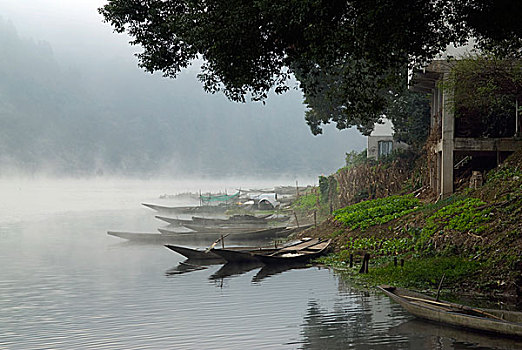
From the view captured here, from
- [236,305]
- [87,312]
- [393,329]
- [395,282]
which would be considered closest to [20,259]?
[87,312]

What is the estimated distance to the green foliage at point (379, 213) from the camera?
71.2 ft

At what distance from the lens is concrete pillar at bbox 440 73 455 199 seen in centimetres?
2291

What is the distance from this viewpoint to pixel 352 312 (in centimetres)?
1391

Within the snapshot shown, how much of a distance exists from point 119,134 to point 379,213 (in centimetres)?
16315

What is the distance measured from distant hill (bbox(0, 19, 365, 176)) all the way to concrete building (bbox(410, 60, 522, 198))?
14199 cm

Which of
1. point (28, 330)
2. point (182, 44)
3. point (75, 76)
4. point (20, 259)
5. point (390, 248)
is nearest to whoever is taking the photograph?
point (28, 330)

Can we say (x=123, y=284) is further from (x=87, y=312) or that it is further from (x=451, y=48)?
(x=451, y=48)

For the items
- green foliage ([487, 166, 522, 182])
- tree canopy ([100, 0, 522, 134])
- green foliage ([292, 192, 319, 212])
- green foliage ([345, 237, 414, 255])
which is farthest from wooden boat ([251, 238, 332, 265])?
green foliage ([292, 192, 319, 212])

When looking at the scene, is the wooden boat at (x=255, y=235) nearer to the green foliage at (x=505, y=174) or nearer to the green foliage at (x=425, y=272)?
the green foliage at (x=505, y=174)

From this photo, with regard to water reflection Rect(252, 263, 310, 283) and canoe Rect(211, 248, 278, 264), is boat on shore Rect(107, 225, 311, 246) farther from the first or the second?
water reflection Rect(252, 263, 310, 283)

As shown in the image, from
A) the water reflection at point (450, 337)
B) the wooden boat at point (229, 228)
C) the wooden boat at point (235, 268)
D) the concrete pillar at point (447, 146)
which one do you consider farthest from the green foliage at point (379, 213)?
the water reflection at point (450, 337)

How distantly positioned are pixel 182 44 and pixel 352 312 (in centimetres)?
733

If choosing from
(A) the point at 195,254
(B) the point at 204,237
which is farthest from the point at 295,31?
(B) the point at 204,237

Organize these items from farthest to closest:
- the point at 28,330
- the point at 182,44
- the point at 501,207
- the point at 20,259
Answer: the point at 20,259, the point at 501,207, the point at 182,44, the point at 28,330
